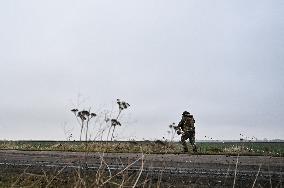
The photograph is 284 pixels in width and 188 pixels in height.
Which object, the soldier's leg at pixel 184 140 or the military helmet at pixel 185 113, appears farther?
the military helmet at pixel 185 113

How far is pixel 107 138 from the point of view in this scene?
15.8ft

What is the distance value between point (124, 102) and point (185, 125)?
552cm

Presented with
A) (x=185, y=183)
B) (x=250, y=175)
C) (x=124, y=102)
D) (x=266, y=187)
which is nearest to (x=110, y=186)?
(x=185, y=183)

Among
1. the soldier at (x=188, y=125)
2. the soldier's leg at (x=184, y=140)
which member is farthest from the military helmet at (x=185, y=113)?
the soldier's leg at (x=184, y=140)

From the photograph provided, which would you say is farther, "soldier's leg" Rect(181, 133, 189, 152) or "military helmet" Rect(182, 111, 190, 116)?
"military helmet" Rect(182, 111, 190, 116)

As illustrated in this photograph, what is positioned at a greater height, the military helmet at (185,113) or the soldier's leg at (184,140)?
the military helmet at (185,113)

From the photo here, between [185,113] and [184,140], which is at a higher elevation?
[185,113]

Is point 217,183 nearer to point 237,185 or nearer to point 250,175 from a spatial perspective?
point 237,185

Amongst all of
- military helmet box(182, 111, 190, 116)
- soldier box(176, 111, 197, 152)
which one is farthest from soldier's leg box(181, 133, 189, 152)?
military helmet box(182, 111, 190, 116)

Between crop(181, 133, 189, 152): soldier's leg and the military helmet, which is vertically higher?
the military helmet

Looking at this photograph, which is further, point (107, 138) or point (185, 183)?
point (185, 183)

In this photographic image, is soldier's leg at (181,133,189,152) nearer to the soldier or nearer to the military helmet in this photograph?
the soldier

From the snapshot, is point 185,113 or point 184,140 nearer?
point 184,140

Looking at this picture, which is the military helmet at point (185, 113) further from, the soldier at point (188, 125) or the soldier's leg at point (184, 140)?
the soldier's leg at point (184, 140)
